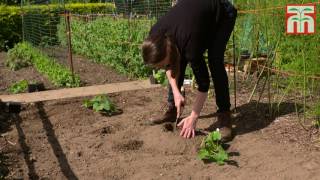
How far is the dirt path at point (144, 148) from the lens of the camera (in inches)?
147

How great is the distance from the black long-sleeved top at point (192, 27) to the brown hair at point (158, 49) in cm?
10

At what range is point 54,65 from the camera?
8.87 metres

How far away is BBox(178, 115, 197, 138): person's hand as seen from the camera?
4047 millimetres

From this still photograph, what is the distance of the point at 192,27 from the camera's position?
12.4 feet

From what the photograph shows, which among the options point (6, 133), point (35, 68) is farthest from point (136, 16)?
point (6, 133)

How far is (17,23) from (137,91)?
Answer: 9118mm

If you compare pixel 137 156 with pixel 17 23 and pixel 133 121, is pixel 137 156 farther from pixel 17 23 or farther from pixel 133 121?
pixel 17 23

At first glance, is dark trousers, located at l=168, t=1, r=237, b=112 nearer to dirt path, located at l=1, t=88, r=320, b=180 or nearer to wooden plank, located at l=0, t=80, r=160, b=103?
dirt path, located at l=1, t=88, r=320, b=180

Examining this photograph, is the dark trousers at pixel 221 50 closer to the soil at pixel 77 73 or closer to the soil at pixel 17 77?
the soil at pixel 77 73

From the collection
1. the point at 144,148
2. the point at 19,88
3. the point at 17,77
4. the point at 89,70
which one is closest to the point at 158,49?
the point at 144,148

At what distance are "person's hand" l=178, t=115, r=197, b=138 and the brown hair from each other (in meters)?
0.56
